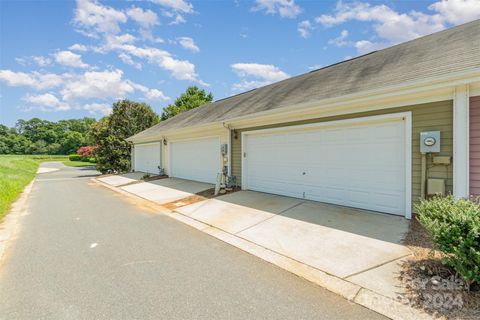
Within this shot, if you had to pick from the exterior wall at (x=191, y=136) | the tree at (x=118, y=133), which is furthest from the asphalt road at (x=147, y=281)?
the tree at (x=118, y=133)

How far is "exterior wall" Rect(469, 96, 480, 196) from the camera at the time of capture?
452 cm

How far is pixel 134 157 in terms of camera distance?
20.5 m

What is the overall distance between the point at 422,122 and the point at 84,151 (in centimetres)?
4376

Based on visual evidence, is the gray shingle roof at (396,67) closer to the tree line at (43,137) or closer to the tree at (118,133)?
the tree at (118,133)

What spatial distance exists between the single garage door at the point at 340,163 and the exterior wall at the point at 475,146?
1.07 m

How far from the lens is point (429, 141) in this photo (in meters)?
4.88

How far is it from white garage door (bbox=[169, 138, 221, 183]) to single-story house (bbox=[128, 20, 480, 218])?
47.9 inches

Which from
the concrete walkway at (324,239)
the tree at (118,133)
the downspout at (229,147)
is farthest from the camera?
the tree at (118,133)

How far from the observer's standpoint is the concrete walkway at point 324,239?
10.1ft

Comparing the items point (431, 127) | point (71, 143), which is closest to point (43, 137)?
point (71, 143)

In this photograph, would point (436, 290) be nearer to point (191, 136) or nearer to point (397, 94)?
point (397, 94)

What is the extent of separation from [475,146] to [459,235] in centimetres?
279

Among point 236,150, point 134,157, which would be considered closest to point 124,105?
point 134,157

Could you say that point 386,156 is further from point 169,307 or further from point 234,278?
point 169,307
